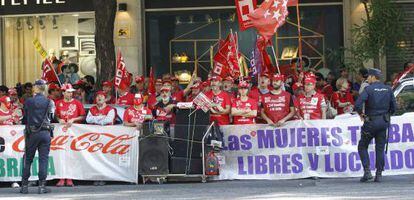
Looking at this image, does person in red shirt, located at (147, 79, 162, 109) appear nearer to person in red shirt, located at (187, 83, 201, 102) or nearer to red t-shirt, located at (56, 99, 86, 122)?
person in red shirt, located at (187, 83, 201, 102)

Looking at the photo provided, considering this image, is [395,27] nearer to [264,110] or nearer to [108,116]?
[264,110]

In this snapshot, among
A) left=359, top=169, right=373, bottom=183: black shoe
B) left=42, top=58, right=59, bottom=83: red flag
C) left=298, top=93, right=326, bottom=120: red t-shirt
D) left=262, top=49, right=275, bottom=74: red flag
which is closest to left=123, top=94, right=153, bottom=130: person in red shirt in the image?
left=298, top=93, right=326, bottom=120: red t-shirt

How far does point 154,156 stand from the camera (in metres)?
15.9

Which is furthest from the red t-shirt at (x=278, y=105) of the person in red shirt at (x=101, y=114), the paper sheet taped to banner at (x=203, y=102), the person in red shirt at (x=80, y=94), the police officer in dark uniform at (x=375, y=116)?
the person in red shirt at (x=80, y=94)

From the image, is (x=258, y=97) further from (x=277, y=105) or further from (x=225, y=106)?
(x=225, y=106)

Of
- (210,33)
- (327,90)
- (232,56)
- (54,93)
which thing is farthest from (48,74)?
(210,33)

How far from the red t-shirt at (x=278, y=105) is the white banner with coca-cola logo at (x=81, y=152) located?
232cm

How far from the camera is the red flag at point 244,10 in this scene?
711 inches

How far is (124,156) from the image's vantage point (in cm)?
1620

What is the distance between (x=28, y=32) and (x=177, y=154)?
1206 centimetres

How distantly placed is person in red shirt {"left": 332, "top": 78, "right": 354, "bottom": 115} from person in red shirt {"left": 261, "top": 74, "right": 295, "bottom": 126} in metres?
2.23

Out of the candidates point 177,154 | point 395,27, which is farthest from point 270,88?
point 395,27

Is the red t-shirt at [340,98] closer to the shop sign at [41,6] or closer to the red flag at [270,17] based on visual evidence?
the red flag at [270,17]

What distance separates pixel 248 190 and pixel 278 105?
1.90m
